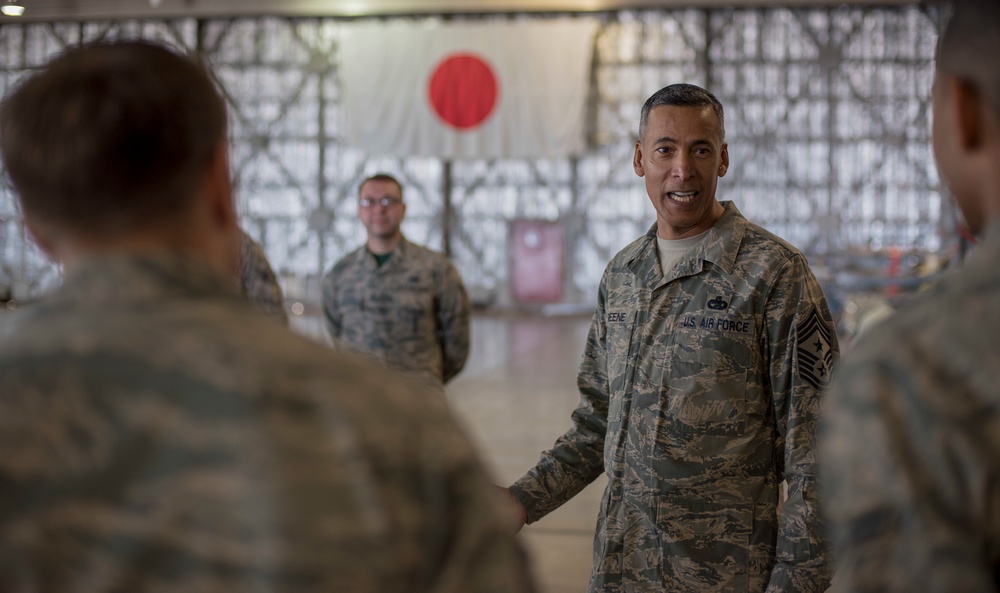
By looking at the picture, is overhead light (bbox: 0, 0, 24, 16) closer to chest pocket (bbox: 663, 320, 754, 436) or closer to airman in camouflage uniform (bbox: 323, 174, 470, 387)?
chest pocket (bbox: 663, 320, 754, 436)

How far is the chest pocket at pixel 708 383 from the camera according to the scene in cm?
227

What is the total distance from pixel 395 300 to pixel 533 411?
3.88 m

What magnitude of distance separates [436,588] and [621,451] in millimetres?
1544

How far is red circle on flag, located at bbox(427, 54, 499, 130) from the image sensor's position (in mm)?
18219

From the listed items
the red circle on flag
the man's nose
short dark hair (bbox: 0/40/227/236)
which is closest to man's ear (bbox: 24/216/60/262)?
short dark hair (bbox: 0/40/227/236)

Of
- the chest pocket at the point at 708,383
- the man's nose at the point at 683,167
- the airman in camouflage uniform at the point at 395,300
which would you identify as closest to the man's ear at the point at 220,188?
the chest pocket at the point at 708,383

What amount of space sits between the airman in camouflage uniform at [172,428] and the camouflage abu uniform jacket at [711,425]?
4.58 ft

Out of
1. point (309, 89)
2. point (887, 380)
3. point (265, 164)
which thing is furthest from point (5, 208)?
point (887, 380)

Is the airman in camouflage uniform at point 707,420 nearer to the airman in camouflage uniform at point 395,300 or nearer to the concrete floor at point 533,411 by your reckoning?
the concrete floor at point 533,411

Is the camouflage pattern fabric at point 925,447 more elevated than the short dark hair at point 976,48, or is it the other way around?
the short dark hair at point 976,48

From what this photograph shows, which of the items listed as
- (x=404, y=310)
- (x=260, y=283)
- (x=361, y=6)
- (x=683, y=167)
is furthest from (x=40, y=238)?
(x=361, y=6)

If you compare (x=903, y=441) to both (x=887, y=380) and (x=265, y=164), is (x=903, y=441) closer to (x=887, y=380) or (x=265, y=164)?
(x=887, y=380)

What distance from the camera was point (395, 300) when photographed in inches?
209

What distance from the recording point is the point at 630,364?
2.40m
